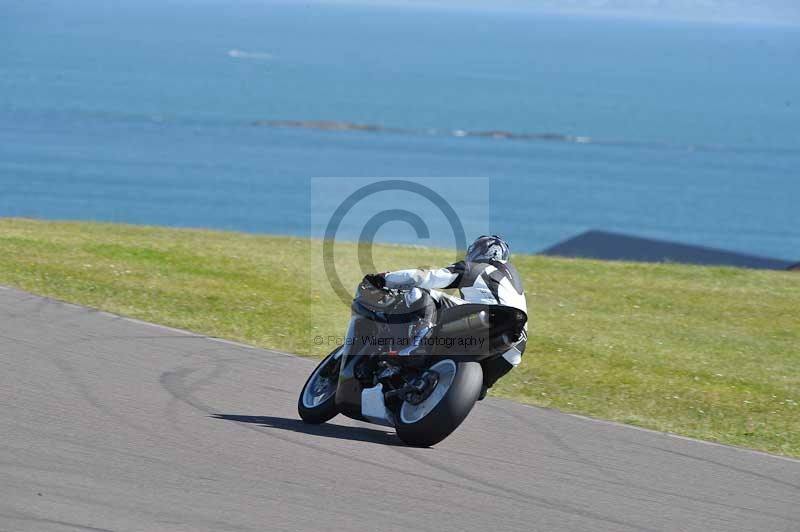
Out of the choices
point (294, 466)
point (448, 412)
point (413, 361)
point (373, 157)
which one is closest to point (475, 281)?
point (413, 361)

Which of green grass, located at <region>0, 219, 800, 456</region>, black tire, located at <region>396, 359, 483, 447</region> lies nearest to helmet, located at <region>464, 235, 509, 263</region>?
black tire, located at <region>396, 359, 483, 447</region>

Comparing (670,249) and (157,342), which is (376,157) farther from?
(157,342)

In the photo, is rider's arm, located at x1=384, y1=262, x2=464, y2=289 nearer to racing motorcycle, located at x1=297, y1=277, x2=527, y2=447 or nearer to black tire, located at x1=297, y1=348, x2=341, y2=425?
racing motorcycle, located at x1=297, y1=277, x2=527, y2=447

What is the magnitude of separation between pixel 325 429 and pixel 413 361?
3.12ft

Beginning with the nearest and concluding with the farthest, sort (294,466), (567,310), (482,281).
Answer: (294,466)
(482,281)
(567,310)

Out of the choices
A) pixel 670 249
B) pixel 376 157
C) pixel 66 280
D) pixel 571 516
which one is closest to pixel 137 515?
pixel 571 516

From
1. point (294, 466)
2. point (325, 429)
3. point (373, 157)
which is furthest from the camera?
point (373, 157)

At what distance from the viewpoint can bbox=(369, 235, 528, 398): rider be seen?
27.5 ft

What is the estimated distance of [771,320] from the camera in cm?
1688

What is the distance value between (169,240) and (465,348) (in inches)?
516

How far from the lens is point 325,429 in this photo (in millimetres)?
9039

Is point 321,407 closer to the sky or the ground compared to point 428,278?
closer to the ground

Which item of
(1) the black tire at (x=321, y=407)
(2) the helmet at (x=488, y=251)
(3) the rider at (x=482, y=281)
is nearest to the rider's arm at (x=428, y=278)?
(3) the rider at (x=482, y=281)

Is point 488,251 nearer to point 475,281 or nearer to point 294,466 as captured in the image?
point 475,281
